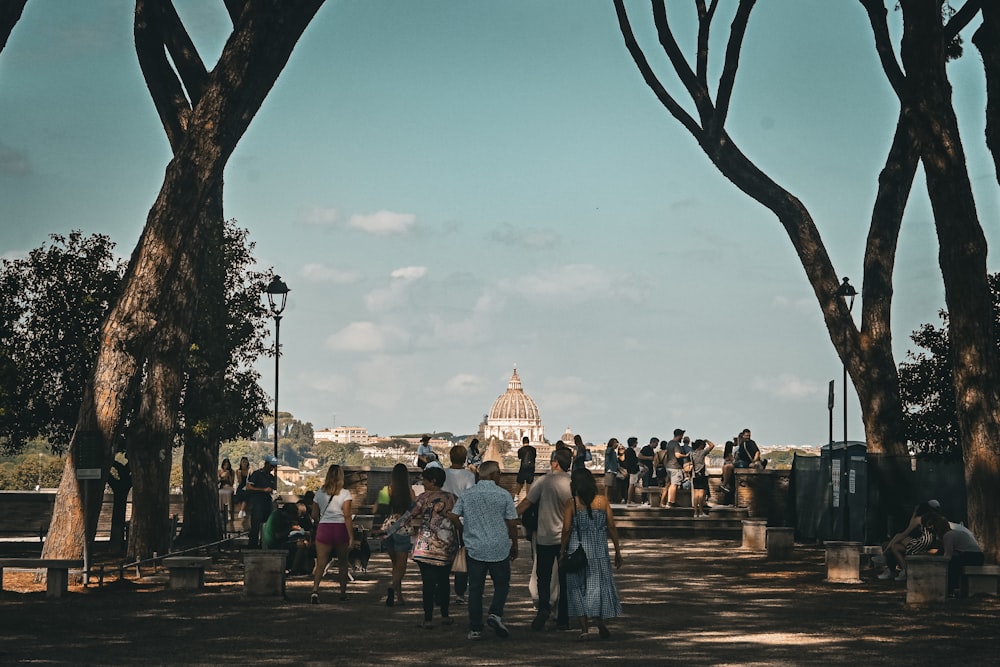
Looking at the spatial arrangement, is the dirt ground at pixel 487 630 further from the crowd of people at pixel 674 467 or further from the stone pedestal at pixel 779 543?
the crowd of people at pixel 674 467

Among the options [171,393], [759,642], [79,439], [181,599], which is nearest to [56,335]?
[171,393]

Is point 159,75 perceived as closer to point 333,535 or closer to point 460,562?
point 333,535

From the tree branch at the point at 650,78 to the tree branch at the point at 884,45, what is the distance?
490cm

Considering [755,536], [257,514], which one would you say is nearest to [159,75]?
[257,514]

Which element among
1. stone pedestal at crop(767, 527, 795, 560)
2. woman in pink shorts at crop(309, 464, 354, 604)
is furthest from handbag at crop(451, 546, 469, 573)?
stone pedestal at crop(767, 527, 795, 560)

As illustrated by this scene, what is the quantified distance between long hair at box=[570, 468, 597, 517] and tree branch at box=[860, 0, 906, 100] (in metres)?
10.1

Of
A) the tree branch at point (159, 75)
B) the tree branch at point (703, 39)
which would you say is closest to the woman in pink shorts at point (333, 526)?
the tree branch at point (159, 75)

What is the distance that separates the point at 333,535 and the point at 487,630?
3.47 metres

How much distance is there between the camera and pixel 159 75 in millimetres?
23453

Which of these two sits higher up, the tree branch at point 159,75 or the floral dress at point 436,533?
the tree branch at point 159,75

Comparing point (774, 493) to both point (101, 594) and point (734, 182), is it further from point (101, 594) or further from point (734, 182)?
point (101, 594)

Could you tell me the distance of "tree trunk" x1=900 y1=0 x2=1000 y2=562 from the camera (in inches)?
779

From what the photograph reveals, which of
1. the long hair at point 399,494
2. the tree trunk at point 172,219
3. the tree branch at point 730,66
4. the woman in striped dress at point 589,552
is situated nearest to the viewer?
the woman in striped dress at point 589,552

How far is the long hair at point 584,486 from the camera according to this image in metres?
13.8
